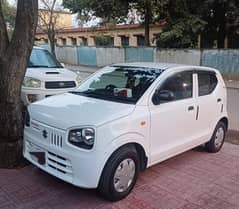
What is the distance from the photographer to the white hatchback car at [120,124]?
3.58 meters

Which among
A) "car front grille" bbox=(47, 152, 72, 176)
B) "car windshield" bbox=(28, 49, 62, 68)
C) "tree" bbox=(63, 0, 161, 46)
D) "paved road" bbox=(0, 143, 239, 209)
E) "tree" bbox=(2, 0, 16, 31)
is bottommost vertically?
"paved road" bbox=(0, 143, 239, 209)

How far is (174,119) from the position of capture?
4535 millimetres

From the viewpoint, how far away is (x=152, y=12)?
20.0m

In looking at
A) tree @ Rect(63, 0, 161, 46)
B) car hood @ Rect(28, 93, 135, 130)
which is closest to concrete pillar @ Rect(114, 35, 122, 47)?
tree @ Rect(63, 0, 161, 46)

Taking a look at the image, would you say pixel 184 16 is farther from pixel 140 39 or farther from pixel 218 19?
pixel 140 39

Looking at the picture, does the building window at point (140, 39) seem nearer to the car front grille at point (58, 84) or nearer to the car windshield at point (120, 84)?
the car front grille at point (58, 84)

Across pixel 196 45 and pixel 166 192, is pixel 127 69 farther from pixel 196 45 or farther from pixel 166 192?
pixel 196 45

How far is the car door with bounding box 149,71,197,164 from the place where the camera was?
14.0 feet

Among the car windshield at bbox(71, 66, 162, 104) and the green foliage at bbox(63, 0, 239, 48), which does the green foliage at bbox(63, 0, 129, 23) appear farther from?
the car windshield at bbox(71, 66, 162, 104)

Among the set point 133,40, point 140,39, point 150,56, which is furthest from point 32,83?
point 133,40

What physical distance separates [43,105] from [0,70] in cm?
94

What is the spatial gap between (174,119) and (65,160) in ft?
5.58

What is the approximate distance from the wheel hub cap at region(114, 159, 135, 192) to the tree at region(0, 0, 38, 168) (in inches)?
69.5

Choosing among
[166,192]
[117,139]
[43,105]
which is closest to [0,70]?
[43,105]
